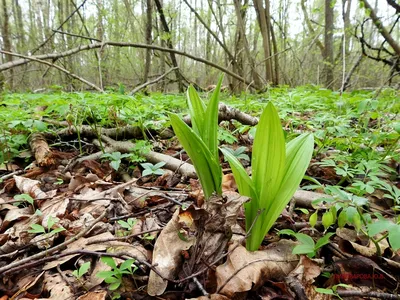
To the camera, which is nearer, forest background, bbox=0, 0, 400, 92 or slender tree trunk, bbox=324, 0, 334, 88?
forest background, bbox=0, 0, 400, 92

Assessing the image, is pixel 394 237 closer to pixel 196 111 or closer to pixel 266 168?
pixel 266 168

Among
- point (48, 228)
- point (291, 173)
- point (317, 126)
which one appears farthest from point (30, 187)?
point (317, 126)

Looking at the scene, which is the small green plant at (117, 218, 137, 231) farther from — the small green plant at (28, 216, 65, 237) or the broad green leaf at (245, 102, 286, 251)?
the broad green leaf at (245, 102, 286, 251)

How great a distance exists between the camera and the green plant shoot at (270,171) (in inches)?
27.4

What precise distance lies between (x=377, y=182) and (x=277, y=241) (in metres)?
0.44

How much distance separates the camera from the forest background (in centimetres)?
370

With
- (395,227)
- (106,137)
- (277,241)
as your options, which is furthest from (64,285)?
(106,137)

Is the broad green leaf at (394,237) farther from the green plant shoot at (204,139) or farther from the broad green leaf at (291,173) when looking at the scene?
the green plant shoot at (204,139)

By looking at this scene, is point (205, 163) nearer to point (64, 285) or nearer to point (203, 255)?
point (203, 255)

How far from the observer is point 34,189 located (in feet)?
4.39

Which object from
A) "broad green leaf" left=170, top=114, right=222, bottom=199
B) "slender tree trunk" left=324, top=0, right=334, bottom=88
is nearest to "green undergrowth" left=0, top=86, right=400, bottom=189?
"broad green leaf" left=170, top=114, right=222, bottom=199

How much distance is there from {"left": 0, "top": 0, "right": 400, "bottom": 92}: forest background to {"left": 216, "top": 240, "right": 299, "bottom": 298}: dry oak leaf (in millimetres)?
1666

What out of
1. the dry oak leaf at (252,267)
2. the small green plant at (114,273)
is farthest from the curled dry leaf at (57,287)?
the dry oak leaf at (252,267)

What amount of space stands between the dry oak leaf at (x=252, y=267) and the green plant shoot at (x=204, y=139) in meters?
0.22
